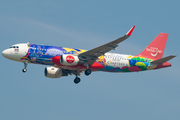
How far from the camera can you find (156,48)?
58406 millimetres

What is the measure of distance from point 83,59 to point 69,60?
2.25m

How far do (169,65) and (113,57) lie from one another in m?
9.20

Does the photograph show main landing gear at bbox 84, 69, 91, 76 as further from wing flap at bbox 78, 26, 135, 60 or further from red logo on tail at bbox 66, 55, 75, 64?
red logo on tail at bbox 66, 55, 75, 64

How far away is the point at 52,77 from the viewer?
55531mm

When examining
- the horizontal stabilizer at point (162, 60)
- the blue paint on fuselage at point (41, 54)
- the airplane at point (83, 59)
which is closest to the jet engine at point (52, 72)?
the airplane at point (83, 59)

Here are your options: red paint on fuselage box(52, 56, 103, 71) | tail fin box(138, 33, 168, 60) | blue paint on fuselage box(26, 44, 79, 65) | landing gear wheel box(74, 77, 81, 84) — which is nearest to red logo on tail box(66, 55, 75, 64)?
red paint on fuselage box(52, 56, 103, 71)

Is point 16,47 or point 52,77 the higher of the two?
point 16,47

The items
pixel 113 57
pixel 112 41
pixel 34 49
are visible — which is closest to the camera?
pixel 112 41

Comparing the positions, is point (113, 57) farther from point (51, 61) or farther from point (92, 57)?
point (51, 61)

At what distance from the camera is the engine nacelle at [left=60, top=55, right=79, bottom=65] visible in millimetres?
49062

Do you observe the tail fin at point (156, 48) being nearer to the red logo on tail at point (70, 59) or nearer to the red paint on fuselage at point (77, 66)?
the red paint on fuselage at point (77, 66)

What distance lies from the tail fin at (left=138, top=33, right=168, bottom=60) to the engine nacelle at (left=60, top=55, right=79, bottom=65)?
40.8 feet

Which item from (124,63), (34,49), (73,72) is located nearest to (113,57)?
(124,63)

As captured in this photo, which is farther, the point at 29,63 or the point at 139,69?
the point at 139,69
